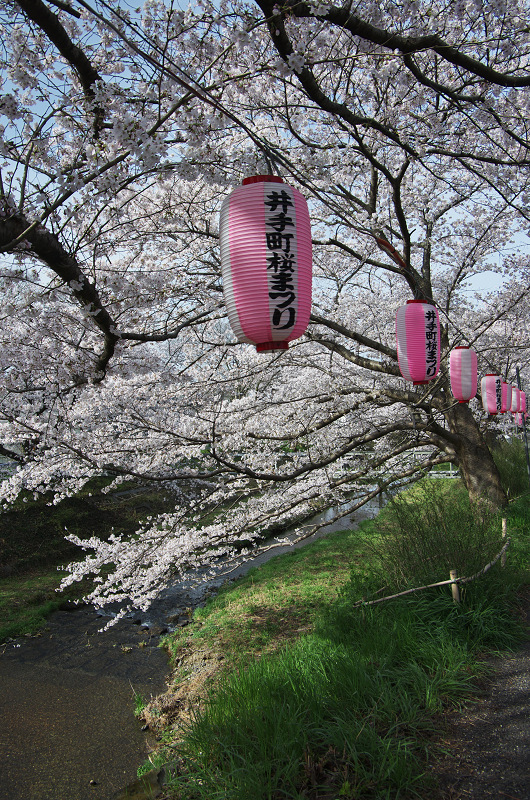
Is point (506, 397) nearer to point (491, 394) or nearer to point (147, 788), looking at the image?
point (491, 394)

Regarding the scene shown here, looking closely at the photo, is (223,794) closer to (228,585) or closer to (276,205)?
(276,205)

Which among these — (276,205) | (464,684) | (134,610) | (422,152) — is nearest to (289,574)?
(134,610)

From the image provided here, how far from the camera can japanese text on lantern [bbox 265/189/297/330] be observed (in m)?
2.87

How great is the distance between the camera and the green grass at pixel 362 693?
3.00m

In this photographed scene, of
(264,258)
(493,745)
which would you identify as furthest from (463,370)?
(264,258)

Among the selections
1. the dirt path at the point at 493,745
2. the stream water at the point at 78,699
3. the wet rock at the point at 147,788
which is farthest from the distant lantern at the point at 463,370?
the wet rock at the point at 147,788

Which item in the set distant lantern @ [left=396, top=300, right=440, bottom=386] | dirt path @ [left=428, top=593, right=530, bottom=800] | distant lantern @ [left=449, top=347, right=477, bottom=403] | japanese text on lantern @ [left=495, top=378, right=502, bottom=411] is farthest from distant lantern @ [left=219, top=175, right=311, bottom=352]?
japanese text on lantern @ [left=495, top=378, right=502, bottom=411]

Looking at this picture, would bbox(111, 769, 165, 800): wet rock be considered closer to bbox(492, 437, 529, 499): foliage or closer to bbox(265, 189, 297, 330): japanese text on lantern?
bbox(265, 189, 297, 330): japanese text on lantern

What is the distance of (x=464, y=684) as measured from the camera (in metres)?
3.77

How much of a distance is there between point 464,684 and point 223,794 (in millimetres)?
2056

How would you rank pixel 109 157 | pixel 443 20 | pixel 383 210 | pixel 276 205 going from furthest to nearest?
pixel 383 210
pixel 443 20
pixel 109 157
pixel 276 205

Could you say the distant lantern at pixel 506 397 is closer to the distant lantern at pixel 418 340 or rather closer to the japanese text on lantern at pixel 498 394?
the japanese text on lantern at pixel 498 394

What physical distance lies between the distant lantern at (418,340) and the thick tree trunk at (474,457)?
2572 mm

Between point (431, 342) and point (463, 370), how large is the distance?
1.52 m
